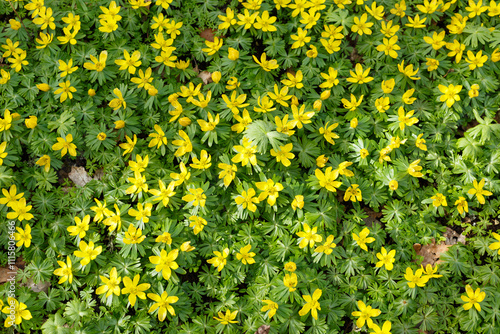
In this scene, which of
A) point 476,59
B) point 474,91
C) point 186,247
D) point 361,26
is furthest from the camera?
point 361,26

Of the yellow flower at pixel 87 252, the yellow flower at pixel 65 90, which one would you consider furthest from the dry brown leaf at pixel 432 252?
the yellow flower at pixel 65 90

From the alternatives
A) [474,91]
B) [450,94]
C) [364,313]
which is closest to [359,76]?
[450,94]

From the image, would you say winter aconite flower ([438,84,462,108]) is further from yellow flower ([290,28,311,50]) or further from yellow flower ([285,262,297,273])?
yellow flower ([285,262,297,273])

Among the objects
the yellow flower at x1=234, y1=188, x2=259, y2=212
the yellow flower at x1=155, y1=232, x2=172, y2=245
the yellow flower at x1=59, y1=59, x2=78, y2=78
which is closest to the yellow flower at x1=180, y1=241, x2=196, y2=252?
the yellow flower at x1=155, y1=232, x2=172, y2=245

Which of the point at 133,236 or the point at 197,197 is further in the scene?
the point at 197,197

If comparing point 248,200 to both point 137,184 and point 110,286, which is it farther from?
point 110,286

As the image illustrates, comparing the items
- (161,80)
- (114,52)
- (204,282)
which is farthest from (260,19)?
(204,282)
